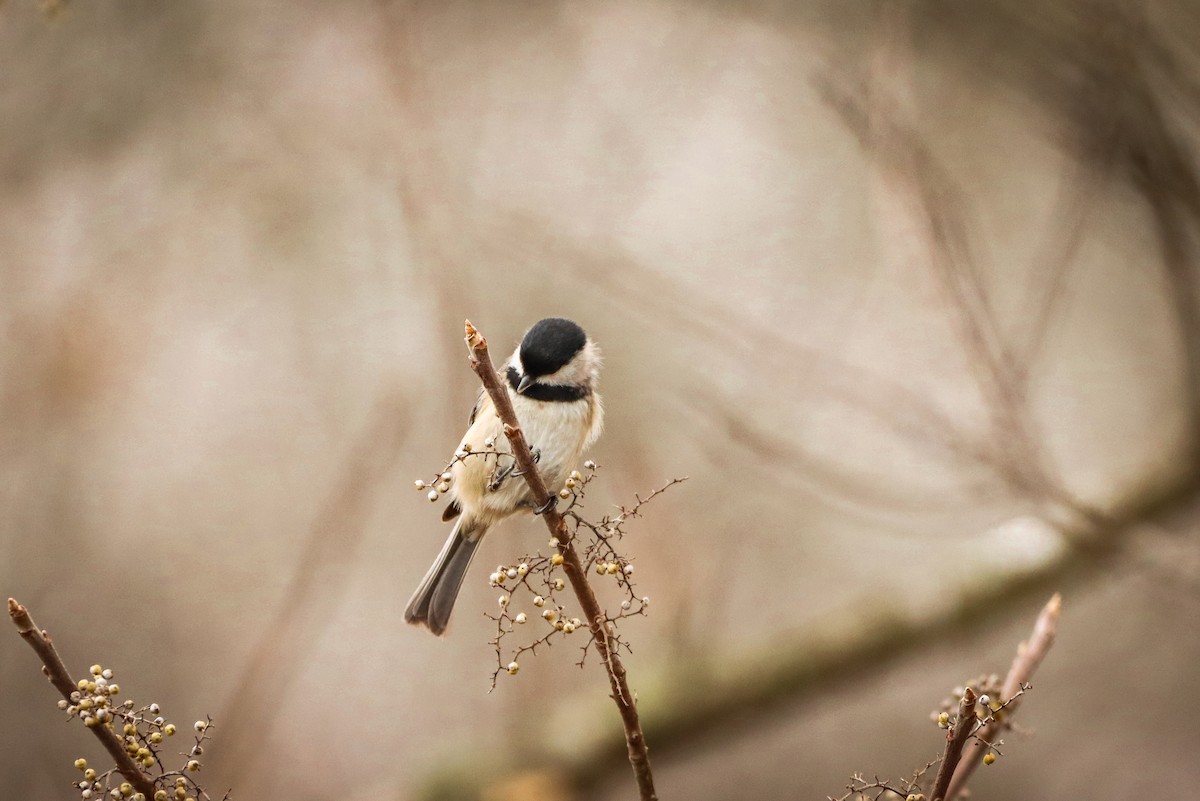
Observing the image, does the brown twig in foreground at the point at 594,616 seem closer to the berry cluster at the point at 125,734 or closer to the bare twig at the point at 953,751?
the bare twig at the point at 953,751

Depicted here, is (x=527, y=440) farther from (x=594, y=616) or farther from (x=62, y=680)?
(x=62, y=680)

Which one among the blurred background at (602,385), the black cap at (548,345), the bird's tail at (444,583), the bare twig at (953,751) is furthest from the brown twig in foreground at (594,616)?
the blurred background at (602,385)

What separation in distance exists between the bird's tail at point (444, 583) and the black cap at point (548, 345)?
0.62m

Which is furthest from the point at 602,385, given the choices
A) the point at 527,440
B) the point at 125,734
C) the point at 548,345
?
the point at 125,734

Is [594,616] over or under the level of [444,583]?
under

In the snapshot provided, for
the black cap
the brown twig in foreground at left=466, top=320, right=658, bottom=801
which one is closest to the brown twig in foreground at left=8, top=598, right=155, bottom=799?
the brown twig in foreground at left=466, top=320, right=658, bottom=801

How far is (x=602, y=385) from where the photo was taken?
4.57m

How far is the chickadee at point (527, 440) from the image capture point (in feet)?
8.13

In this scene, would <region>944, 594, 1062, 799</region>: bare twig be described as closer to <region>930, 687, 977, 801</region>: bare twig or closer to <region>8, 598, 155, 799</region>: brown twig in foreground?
<region>930, 687, 977, 801</region>: bare twig

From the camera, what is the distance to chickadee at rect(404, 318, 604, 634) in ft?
8.13

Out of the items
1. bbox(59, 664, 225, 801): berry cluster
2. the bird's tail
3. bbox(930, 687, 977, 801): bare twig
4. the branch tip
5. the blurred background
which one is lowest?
bbox(930, 687, 977, 801): bare twig

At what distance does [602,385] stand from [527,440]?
6.19ft

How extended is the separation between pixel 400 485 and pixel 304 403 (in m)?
0.78

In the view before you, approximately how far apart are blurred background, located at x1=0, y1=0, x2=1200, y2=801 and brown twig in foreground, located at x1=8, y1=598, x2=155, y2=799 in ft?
7.66
